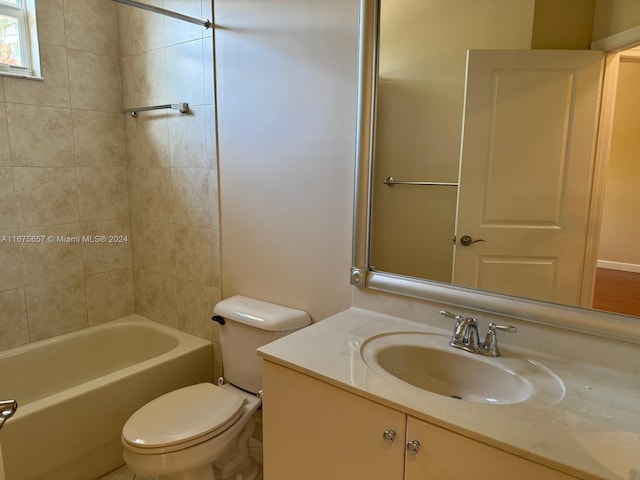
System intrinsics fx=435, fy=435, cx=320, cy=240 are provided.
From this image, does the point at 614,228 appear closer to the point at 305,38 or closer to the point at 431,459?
the point at 431,459

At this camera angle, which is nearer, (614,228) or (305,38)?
(614,228)

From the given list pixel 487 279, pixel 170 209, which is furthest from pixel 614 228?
pixel 170 209

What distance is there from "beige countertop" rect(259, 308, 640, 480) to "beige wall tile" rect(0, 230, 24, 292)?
1.68 m

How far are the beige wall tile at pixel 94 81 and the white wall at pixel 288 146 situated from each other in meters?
0.88

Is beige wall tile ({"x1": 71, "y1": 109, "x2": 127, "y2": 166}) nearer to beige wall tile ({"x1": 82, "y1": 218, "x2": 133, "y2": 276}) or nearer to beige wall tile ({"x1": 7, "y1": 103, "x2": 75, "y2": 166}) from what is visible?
beige wall tile ({"x1": 7, "y1": 103, "x2": 75, "y2": 166})

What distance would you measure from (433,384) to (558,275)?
50 centimetres

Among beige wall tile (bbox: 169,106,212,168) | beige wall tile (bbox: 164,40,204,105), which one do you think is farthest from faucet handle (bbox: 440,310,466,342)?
beige wall tile (bbox: 164,40,204,105)

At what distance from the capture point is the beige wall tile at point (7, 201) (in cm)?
215

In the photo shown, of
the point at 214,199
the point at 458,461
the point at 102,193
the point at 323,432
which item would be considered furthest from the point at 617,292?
the point at 102,193

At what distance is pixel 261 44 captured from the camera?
1869 mm

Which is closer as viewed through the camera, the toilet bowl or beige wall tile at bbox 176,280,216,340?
the toilet bowl

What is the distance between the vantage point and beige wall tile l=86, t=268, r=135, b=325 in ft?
8.39

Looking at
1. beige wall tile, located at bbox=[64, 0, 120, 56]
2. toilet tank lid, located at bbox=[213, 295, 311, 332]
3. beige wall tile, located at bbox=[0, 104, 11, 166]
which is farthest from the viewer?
beige wall tile, located at bbox=[64, 0, 120, 56]

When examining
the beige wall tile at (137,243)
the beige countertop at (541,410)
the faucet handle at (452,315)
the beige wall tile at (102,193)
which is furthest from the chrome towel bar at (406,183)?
the beige wall tile at (102,193)
